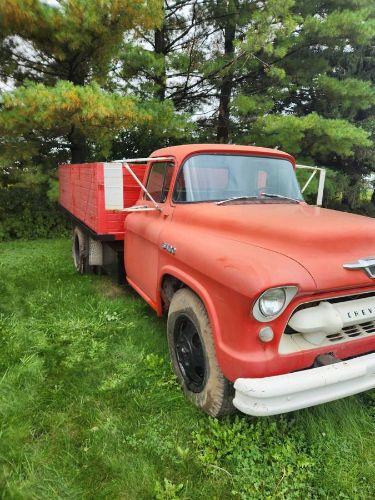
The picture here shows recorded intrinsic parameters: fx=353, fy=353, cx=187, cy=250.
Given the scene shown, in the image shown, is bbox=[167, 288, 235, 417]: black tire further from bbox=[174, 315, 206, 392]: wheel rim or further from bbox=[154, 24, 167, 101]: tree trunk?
bbox=[154, 24, 167, 101]: tree trunk

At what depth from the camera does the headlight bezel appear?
6.37ft

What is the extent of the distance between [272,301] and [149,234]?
5.83 ft

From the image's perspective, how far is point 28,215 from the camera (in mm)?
9461

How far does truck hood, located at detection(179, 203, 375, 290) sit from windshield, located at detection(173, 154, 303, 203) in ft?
1.54

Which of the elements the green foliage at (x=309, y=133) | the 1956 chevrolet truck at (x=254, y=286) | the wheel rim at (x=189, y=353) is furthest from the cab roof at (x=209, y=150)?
the green foliage at (x=309, y=133)

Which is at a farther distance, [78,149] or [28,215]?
[28,215]

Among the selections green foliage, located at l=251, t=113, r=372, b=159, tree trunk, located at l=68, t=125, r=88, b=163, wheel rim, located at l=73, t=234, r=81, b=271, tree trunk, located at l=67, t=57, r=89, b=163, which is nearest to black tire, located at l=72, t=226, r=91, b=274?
wheel rim, located at l=73, t=234, r=81, b=271

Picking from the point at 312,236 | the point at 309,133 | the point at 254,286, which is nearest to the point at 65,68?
the point at 309,133

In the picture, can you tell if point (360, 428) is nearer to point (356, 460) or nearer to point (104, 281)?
point (356, 460)

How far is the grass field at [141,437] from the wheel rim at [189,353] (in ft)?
0.58

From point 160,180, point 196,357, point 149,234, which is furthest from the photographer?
point 160,180

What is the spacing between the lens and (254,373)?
1.97 metres

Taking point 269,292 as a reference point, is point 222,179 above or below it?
above

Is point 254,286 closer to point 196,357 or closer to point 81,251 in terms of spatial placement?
point 196,357
